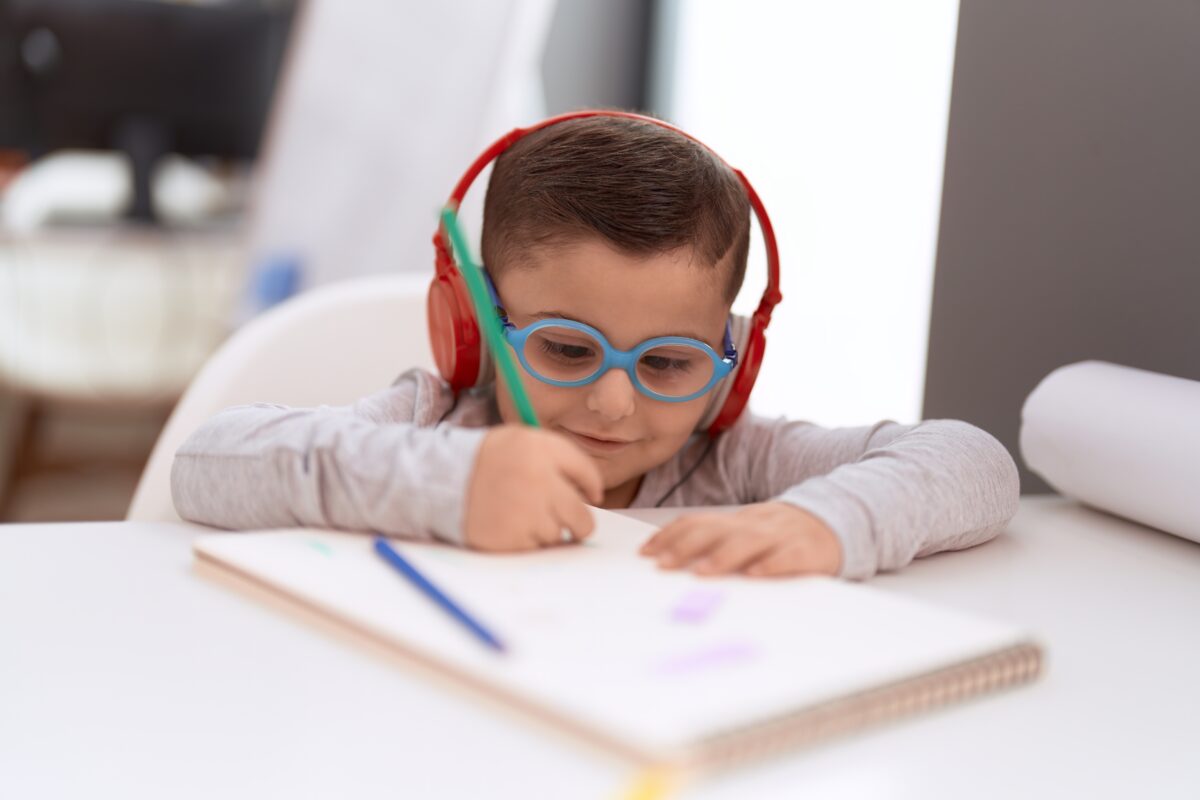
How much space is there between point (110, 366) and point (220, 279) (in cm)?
27

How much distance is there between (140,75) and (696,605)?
155 centimetres

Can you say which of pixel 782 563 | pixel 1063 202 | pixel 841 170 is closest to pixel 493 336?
pixel 782 563

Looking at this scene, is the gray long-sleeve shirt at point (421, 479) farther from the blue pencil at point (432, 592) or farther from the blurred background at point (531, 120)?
the blurred background at point (531, 120)

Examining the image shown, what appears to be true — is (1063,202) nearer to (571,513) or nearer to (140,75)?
(571,513)

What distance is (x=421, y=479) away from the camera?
607mm

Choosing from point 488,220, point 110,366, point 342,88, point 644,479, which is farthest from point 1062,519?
point 110,366

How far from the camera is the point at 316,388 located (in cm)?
104

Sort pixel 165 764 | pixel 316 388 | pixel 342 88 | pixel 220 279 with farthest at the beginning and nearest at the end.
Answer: pixel 220 279 → pixel 342 88 → pixel 316 388 → pixel 165 764

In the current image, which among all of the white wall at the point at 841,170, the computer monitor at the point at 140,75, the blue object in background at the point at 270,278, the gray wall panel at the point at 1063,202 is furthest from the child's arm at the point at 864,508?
the computer monitor at the point at 140,75

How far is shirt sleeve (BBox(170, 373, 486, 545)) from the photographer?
60cm

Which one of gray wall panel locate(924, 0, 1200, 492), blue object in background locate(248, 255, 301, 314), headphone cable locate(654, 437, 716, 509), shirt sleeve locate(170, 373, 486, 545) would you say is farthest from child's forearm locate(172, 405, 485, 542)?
blue object in background locate(248, 255, 301, 314)

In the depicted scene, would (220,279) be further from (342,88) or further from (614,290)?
(614,290)

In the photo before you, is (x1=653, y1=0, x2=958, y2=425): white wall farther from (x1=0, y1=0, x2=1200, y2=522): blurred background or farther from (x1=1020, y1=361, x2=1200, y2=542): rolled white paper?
(x1=1020, y1=361, x2=1200, y2=542): rolled white paper

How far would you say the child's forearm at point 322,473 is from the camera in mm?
603
